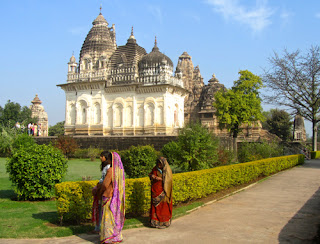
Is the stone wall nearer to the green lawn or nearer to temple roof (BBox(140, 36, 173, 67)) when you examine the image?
temple roof (BBox(140, 36, 173, 67))

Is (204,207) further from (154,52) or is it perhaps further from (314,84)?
(154,52)

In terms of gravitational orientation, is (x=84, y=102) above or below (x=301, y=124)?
above

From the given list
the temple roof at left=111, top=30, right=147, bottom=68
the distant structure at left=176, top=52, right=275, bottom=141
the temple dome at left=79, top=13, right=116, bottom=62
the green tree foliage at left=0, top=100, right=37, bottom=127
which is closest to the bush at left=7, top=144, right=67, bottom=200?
the temple roof at left=111, top=30, right=147, bottom=68

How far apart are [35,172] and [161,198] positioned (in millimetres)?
4133

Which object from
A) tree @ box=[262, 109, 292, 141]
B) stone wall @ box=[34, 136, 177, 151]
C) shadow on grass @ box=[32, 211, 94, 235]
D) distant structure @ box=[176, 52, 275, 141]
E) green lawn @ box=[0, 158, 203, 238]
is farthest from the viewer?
tree @ box=[262, 109, 292, 141]

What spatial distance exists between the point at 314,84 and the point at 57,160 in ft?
69.5

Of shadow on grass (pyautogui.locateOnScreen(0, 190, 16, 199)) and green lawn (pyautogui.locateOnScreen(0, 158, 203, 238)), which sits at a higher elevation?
shadow on grass (pyautogui.locateOnScreen(0, 190, 16, 199))

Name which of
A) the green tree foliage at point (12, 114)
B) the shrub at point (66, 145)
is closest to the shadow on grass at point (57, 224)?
the shrub at point (66, 145)

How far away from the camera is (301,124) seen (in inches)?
1193

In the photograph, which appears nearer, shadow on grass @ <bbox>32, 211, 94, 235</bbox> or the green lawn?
the green lawn

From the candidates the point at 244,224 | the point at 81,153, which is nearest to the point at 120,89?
the point at 81,153

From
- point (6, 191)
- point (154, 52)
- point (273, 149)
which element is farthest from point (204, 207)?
A: point (154, 52)

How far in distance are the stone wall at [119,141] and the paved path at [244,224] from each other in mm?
13235

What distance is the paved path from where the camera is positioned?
591 cm
